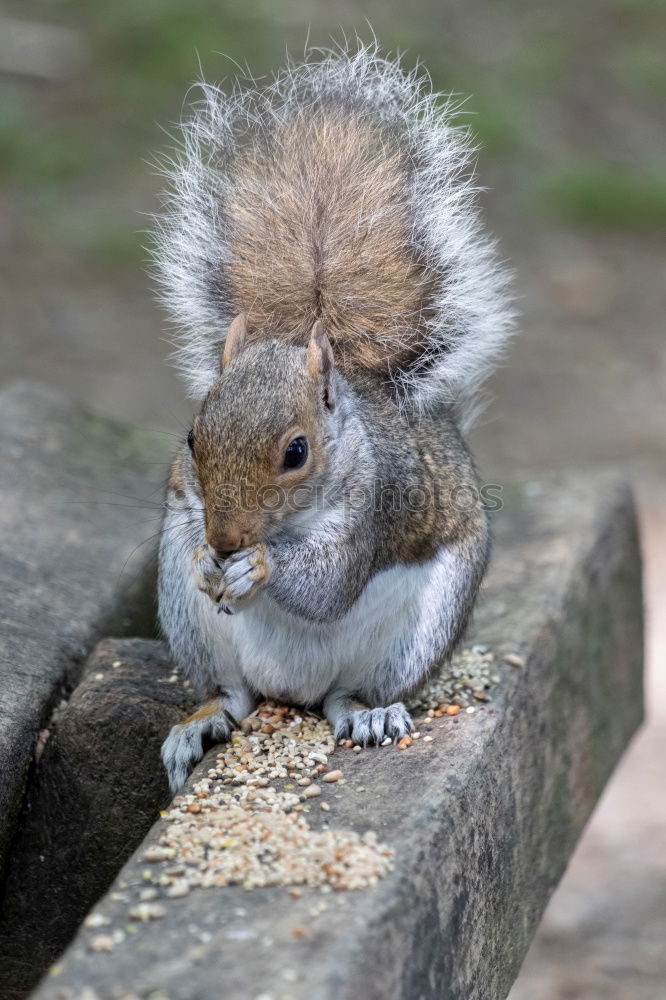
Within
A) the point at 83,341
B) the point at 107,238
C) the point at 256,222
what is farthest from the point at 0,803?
the point at 107,238

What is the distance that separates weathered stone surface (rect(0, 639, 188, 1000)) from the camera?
8.61 ft

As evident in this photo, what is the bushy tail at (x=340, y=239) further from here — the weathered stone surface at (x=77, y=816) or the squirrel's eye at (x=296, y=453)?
the weathered stone surface at (x=77, y=816)

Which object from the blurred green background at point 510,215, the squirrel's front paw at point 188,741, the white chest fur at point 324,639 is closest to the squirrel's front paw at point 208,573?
the white chest fur at point 324,639

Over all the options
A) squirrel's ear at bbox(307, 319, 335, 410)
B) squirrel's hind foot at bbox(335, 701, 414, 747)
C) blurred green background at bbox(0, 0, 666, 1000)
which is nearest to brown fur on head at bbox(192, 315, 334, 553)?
squirrel's ear at bbox(307, 319, 335, 410)

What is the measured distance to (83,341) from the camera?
660 cm

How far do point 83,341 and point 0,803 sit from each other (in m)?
4.34

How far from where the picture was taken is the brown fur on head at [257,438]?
7.30 feet

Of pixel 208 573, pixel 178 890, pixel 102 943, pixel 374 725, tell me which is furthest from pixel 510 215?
pixel 102 943

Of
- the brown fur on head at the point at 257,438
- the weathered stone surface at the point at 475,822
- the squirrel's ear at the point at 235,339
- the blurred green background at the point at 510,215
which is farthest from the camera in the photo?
the blurred green background at the point at 510,215

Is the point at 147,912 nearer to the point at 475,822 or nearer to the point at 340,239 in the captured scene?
the point at 475,822

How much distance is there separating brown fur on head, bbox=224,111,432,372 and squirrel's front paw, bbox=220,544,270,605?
1.75ft

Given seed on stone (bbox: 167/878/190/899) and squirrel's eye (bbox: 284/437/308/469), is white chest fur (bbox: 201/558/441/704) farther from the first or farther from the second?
seed on stone (bbox: 167/878/190/899)

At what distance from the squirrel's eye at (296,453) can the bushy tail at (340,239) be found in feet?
1.26

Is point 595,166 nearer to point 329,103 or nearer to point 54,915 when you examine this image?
point 329,103
